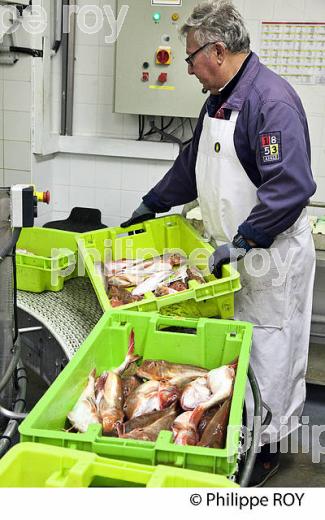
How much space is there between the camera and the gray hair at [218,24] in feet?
6.41

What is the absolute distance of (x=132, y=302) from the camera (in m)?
1.76

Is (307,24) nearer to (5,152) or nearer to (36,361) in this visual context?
(5,152)

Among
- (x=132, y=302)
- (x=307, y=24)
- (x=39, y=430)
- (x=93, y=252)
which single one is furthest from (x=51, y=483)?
(x=307, y=24)

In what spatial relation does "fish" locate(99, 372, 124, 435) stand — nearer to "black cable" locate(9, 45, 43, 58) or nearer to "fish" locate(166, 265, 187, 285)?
"fish" locate(166, 265, 187, 285)

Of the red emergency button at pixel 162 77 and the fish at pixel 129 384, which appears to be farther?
the red emergency button at pixel 162 77

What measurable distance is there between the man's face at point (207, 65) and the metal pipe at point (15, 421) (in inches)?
Result: 49.2

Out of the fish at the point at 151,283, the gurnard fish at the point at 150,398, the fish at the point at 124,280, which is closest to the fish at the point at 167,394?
the gurnard fish at the point at 150,398

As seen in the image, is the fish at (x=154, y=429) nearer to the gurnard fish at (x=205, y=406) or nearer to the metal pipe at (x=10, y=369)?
the gurnard fish at (x=205, y=406)

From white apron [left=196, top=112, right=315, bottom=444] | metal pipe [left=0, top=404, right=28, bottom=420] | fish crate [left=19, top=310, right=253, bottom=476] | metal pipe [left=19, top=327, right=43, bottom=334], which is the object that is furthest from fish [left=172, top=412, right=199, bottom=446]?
white apron [left=196, top=112, right=315, bottom=444]

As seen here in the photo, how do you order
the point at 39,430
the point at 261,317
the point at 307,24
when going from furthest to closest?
the point at 307,24, the point at 261,317, the point at 39,430

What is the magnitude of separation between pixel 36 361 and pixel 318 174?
2191 millimetres

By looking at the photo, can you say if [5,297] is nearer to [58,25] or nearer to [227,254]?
[227,254]

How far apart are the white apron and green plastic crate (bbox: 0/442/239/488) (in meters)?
1.20
